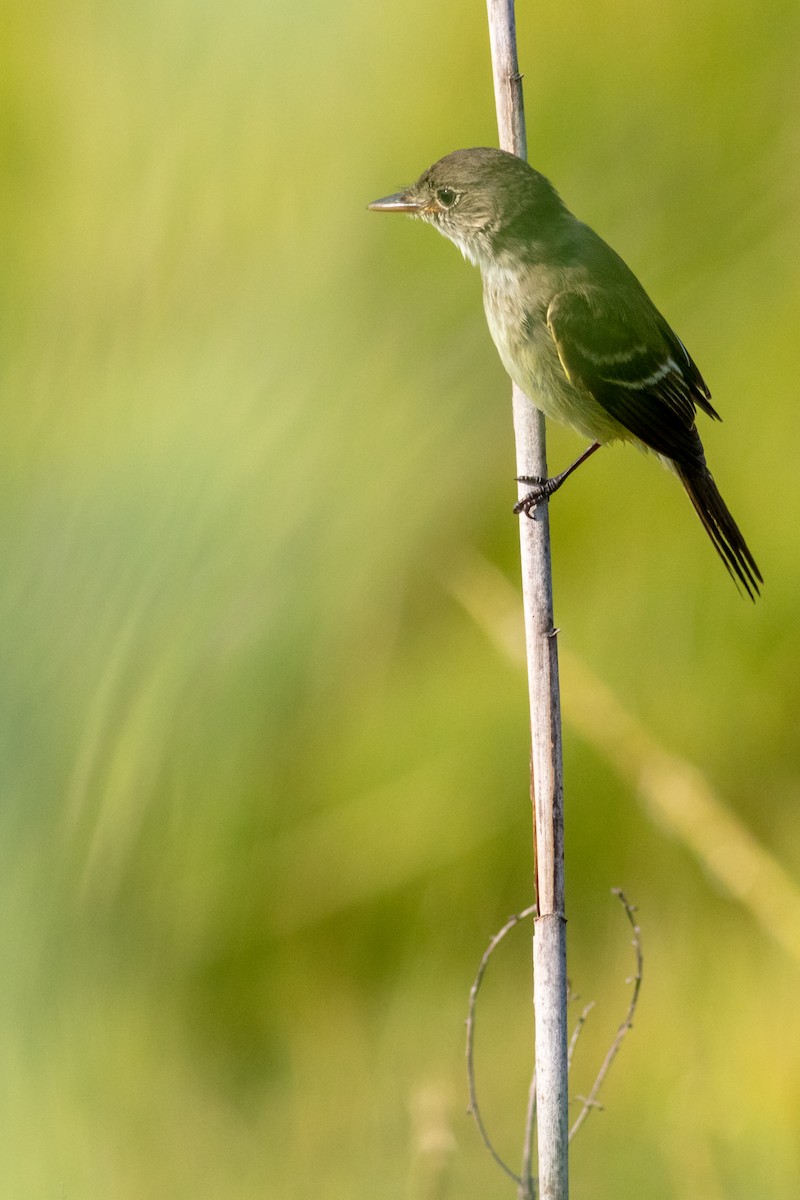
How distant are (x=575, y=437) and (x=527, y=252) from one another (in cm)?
59

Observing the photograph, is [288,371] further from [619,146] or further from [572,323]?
[619,146]

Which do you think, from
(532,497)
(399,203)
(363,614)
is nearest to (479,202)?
(399,203)

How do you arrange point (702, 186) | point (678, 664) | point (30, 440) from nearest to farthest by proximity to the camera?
point (30, 440) → point (702, 186) → point (678, 664)

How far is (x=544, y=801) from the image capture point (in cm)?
123

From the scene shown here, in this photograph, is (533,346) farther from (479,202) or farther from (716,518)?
(716,518)

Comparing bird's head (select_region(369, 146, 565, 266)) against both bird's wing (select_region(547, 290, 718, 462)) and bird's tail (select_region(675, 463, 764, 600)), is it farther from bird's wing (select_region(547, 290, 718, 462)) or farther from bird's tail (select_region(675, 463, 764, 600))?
bird's tail (select_region(675, 463, 764, 600))

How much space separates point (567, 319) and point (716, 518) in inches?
12.4

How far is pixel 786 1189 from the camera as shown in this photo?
1877 millimetres

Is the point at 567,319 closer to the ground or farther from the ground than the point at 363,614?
closer to the ground

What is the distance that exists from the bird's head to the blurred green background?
0.22 m

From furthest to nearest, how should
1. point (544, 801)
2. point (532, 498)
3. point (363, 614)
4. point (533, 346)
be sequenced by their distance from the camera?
1. point (363, 614)
2. point (533, 346)
3. point (532, 498)
4. point (544, 801)

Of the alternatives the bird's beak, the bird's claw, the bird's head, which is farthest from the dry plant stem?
the bird's beak

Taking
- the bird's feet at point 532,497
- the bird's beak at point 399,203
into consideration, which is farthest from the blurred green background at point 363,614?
the bird's feet at point 532,497

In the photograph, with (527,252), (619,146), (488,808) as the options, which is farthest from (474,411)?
(488,808)
